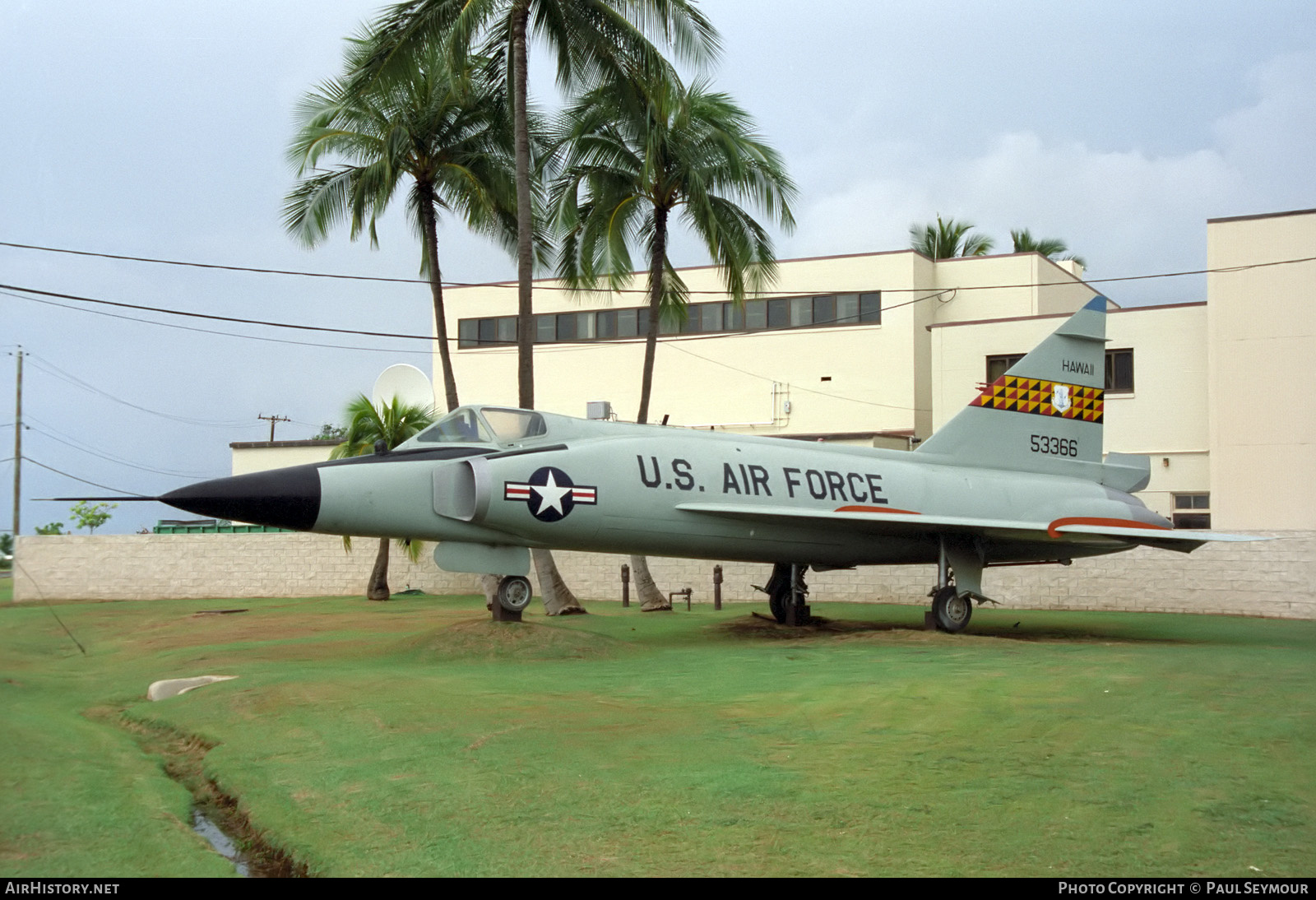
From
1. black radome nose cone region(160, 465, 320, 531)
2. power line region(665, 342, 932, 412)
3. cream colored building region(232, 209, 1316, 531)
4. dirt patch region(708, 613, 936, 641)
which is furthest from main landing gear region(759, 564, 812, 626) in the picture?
power line region(665, 342, 932, 412)

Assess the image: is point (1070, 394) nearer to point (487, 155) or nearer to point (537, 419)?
point (537, 419)

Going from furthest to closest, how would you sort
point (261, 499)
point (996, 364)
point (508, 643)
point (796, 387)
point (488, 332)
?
point (488, 332) < point (796, 387) < point (996, 364) < point (508, 643) < point (261, 499)

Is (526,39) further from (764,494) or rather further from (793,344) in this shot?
(793,344)

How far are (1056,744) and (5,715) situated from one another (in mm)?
8221

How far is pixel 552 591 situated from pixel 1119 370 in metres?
21.1

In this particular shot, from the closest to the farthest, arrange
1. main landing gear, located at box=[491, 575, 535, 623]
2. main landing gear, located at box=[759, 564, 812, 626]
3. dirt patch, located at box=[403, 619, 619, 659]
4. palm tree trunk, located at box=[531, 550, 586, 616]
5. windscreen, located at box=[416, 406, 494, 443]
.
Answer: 1. dirt patch, located at box=[403, 619, 619, 659]
2. main landing gear, located at box=[491, 575, 535, 623]
3. windscreen, located at box=[416, 406, 494, 443]
4. main landing gear, located at box=[759, 564, 812, 626]
5. palm tree trunk, located at box=[531, 550, 586, 616]

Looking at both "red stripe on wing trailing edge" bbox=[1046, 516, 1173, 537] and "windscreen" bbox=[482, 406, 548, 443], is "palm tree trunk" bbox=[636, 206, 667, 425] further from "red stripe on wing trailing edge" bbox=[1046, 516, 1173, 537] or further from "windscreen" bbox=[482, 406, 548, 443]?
"red stripe on wing trailing edge" bbox=[1046, 516, 1173, 537]

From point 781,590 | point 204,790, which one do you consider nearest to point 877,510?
point 781,590

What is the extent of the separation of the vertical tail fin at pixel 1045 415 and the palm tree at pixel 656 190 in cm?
714

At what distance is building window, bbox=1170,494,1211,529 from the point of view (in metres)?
32.9

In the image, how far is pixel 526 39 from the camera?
20328 millimetres

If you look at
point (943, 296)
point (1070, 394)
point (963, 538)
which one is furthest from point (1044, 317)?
point (963, 538)

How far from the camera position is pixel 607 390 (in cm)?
4462

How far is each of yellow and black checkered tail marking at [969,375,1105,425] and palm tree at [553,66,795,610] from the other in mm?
7280
